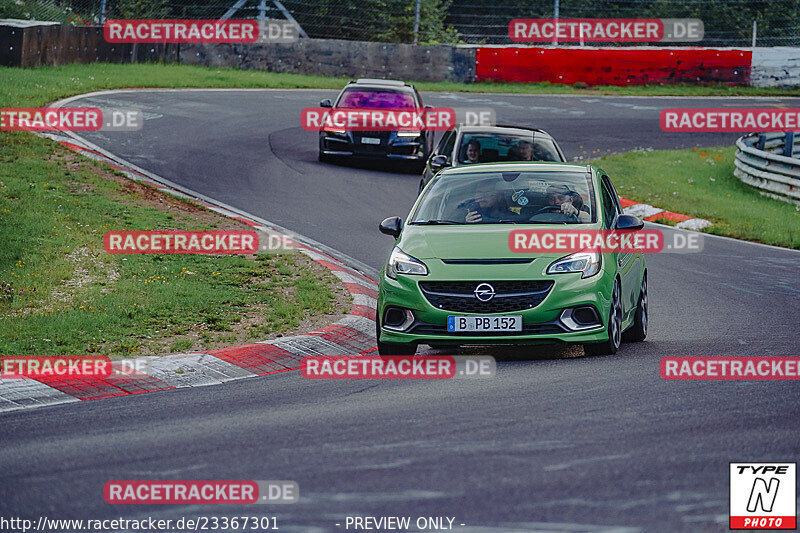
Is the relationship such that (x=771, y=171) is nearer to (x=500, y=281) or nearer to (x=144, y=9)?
(x=500, y=281)

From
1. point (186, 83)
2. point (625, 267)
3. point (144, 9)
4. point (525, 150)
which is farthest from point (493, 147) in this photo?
point (144, 9)

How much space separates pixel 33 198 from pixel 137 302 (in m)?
4.72

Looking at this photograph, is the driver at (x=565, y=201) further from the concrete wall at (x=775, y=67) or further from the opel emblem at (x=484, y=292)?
the concrete wall at (x=775, y=67)

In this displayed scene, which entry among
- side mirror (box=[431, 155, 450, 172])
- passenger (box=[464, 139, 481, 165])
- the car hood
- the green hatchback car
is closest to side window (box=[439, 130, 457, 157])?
passenger (box=[464, 139, 481, 165])

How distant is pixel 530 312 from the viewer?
8.89 m

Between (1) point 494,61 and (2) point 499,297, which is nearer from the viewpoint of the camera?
(2) point 499,297

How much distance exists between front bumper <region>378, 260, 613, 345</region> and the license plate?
0.04 m

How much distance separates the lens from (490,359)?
30.9 ft

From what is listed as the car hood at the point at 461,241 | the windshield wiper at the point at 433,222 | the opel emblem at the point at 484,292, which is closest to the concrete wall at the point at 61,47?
the windshield wiper at the point at 433,222

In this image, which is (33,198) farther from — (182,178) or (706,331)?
(706,331)

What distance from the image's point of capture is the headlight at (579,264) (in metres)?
9.05

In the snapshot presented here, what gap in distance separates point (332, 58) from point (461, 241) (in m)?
27.6

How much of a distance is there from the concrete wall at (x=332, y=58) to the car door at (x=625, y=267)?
25513 millimetres

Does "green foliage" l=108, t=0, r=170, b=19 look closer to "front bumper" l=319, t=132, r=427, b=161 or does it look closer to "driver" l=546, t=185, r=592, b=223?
"front bumper" l=319, t=132, r=427, b=161
